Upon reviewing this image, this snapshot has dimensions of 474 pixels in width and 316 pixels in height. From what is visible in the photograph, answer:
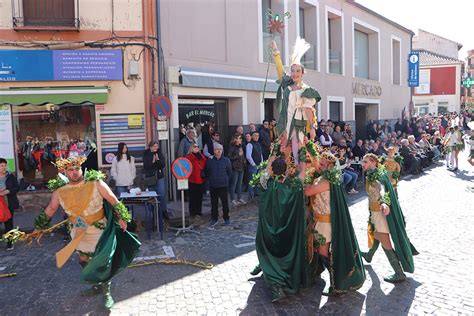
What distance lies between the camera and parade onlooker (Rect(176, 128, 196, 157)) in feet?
34.4

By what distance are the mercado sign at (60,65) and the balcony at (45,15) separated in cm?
56

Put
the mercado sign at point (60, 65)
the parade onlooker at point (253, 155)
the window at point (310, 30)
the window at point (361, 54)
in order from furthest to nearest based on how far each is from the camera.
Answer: the window at point (361, 54)
the window at point (310, 30)
the parade onlooker at point (253, 155)
the mercado sign at point (60, 65)

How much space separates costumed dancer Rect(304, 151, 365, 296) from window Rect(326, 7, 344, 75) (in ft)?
45.2

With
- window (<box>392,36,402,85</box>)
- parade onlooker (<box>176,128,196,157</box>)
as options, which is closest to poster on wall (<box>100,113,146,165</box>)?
parade onlooker (<box>176,128,196,157</box>)

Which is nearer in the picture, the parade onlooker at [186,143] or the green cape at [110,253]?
the green cape at [110,253]

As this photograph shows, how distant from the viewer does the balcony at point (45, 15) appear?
9.76m

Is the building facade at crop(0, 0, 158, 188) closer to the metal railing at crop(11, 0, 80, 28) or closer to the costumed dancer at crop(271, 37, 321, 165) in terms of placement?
the metal railing at crop(11, 0, 80, 28)

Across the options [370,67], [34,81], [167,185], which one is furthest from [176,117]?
[370,67]

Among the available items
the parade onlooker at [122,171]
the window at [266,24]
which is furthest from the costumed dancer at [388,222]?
the window at [266,24]

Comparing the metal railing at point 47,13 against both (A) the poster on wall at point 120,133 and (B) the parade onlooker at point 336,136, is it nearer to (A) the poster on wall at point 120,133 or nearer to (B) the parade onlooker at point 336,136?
(A) the poster on wall at point 120,133

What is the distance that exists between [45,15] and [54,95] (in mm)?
1953

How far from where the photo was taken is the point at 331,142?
13.7 metres

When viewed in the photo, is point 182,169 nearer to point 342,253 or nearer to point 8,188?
point 8,188

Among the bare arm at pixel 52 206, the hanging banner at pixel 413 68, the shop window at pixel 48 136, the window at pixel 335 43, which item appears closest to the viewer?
the bare arm at pixel 52 206
